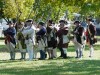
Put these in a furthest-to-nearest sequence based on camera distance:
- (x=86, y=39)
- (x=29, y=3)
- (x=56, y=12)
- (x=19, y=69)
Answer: (x=56, y=12), (x=29, y=3), (x=86, y=39), (x=19, y=69)

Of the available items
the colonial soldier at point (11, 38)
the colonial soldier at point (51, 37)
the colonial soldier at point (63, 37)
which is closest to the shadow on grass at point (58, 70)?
the colonial soldier at point (51, 37)

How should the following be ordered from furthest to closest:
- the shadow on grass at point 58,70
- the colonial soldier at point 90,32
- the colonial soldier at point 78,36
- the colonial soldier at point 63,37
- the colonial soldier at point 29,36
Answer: the colonial soldier at point 90,32 < the colonial soldier at point 78,36 < the colonial soldier at point 63,37 < the colonial soldier at point 29,36 < the shadow on grass at point 58,70

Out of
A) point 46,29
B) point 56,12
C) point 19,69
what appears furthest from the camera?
point 56,12

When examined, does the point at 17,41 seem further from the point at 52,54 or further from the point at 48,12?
the point at 48,12

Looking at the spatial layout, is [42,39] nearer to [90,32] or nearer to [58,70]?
[90,32]

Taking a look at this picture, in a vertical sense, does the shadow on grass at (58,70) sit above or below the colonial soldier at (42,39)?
below

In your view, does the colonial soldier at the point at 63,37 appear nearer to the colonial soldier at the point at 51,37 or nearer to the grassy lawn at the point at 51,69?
the colonial soldier at the point at 51,37

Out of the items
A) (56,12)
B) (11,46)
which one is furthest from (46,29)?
(56,12)

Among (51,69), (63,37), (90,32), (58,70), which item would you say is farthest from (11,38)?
(58,70)

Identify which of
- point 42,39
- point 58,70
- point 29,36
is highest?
point 29,36

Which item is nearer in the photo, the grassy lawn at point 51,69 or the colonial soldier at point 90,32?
the grassy lawn at point 51,69

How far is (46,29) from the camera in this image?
20703 mm

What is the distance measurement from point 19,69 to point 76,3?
11.5m

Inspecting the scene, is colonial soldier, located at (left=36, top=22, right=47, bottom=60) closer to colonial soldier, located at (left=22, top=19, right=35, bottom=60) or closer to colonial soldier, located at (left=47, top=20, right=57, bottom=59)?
colonial soldier, located at (left=47, top=20, right=57, bottom=59)
